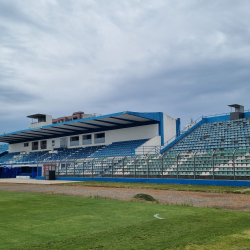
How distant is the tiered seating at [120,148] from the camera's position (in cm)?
3908

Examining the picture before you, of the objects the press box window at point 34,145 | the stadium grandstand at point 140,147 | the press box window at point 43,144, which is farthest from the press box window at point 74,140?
the press box window at point 34,145

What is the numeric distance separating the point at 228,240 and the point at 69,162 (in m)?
32.4

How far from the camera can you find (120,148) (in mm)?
41219

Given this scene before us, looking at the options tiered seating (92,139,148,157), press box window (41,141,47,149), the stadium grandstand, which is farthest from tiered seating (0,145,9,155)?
tiered seating (92,139,148,157)

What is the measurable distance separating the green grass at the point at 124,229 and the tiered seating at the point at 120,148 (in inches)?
1069

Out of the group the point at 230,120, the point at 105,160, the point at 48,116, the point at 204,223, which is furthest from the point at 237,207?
the point at 48,116

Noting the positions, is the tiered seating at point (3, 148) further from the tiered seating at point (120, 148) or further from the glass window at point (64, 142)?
the tiered seating at point (120, 148)

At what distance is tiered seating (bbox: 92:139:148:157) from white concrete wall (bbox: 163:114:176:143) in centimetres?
322

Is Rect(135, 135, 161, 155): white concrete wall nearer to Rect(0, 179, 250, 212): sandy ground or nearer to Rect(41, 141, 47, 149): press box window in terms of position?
Rect(0, 179, 250, 212): sandy ground

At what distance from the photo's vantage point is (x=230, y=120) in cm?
3753

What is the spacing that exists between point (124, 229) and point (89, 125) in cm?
3920

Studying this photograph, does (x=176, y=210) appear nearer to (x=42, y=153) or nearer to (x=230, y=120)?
(x=230, y=120)

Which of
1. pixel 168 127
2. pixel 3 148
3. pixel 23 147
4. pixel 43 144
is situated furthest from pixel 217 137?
pixel 3 148

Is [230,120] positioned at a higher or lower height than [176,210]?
higher
